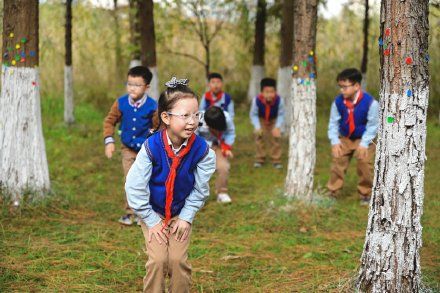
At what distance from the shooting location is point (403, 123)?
12.8 ft

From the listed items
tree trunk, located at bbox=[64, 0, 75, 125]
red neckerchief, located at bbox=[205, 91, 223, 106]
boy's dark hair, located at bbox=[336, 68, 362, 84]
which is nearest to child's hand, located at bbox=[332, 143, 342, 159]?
boy's dark hair, located at bbox=[336, 68, 362, 84]

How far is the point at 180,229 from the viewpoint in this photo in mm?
3736

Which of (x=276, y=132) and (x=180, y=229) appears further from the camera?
(x=276, y=132)

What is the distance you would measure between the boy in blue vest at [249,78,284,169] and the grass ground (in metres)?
1.12

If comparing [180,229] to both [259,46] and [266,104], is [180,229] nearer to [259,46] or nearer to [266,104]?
[266,104]

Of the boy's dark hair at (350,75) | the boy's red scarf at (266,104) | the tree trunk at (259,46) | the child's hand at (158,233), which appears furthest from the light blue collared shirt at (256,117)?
the child's hand at (158,233)

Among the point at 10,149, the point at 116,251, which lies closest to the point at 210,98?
the point at 10,149

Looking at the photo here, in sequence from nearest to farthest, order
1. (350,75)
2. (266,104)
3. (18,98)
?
(18,98) → (350,75) → (266,104)

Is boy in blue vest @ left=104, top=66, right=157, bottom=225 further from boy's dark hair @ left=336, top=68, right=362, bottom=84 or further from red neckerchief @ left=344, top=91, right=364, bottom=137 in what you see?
red neckerchief @ left=344, top=91, right=364, bottom=137

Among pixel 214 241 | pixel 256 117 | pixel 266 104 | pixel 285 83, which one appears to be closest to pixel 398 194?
pixel 214 241

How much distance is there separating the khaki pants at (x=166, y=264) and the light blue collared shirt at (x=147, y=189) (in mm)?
146

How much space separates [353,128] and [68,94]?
7.53 meters

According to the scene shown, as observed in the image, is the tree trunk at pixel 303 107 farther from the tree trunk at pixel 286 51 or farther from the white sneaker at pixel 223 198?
the tree trunk at pixel 286 51

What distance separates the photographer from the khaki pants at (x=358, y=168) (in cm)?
777
